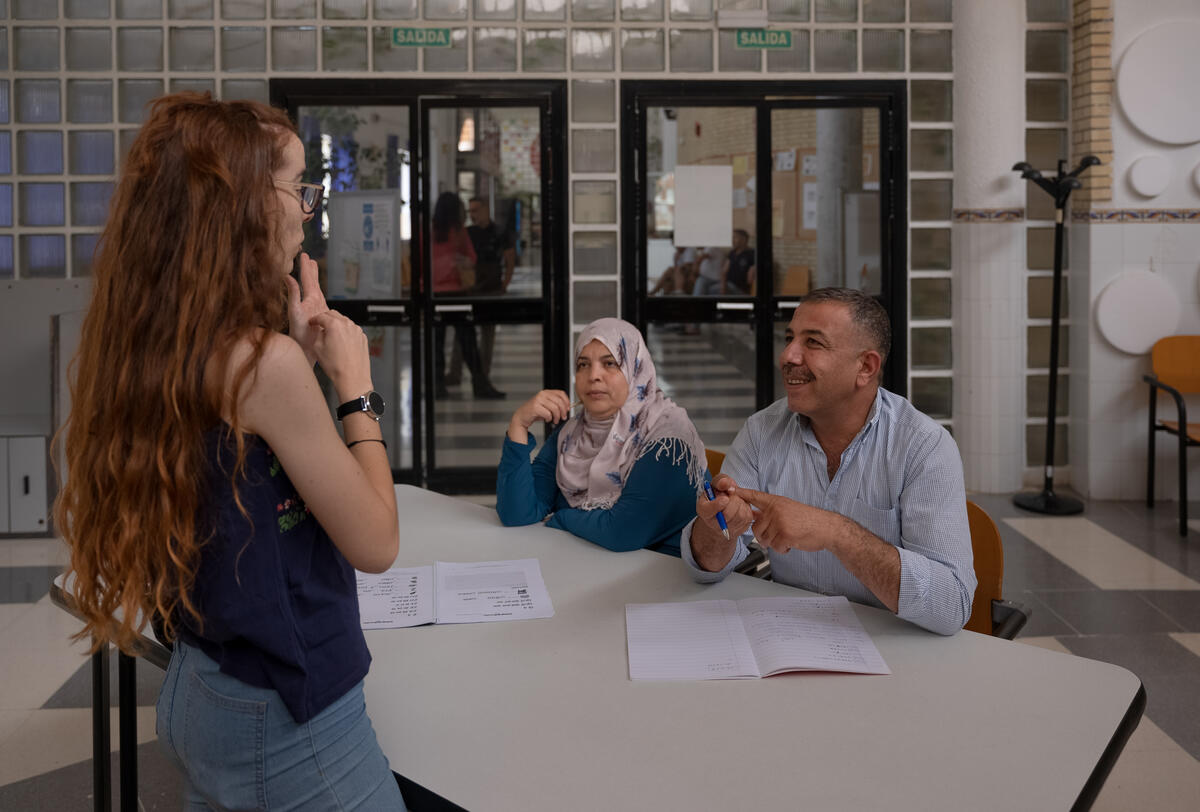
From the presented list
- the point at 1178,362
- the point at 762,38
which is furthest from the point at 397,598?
the point at 1178,362

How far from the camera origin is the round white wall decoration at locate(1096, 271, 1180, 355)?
18.9ft

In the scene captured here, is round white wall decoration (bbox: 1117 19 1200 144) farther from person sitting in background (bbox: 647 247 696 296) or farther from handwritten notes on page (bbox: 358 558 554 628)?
handwritten notes on page (bbox: 358 558 554 628)

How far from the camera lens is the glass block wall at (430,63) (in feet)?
19.1

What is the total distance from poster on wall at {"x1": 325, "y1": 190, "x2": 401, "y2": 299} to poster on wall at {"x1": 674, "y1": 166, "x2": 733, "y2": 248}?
158 cm

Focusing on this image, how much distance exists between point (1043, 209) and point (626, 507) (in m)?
4.52

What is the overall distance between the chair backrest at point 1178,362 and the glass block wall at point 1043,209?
52 centimetres

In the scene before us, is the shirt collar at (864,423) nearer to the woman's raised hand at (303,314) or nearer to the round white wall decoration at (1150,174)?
the woman's raised hand at (303,314)

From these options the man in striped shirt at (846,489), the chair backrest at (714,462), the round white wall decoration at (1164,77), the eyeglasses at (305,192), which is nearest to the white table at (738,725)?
the man in striped shirt at (846,489)

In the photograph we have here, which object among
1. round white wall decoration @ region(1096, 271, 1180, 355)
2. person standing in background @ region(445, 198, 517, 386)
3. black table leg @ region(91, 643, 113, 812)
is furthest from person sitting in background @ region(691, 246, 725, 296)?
black table leg @ region(91, 643, 113, 812)

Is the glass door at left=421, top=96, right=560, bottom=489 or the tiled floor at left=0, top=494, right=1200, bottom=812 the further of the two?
the glass door at left=421, top=96, right=560, bottom=489

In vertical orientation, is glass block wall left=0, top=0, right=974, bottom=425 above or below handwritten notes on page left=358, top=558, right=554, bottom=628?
above

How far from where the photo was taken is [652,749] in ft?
4.75

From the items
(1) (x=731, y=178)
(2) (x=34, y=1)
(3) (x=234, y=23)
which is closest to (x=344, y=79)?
(3) (x=234, y=23)

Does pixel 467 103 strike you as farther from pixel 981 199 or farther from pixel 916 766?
pixel 916 766
